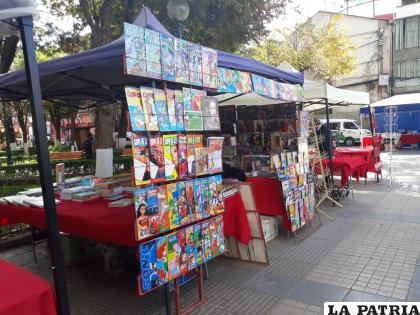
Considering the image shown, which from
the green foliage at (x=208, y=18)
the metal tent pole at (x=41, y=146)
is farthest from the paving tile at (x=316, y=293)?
the green foliage at (x=208, y=18)

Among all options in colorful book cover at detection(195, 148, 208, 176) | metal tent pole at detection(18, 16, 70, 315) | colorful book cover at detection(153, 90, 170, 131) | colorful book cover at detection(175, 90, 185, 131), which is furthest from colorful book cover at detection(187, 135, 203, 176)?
metal tent pole at detection(18, 16, 70, 315)

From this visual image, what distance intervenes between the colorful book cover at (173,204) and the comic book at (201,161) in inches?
12.3

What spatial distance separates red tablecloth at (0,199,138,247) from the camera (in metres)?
3.01

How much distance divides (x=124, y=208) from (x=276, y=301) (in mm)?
1735

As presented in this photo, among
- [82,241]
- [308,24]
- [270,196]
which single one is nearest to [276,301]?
[270,196]

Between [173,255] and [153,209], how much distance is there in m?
0.48

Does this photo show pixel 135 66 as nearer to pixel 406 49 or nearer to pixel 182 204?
pixel 182 204

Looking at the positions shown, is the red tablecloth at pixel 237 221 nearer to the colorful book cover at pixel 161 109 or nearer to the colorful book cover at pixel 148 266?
the colorful book cover at pixel 148 266

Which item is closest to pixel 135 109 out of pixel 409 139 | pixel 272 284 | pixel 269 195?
pixel 272 284

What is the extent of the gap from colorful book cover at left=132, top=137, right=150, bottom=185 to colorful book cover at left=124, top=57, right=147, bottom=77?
0.48m

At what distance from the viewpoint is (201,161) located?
324 centimetres

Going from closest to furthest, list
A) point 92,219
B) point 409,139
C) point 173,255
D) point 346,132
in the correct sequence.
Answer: point 173,255 < point 92,219 < point 409,139 < point 346,132

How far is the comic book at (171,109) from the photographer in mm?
2916

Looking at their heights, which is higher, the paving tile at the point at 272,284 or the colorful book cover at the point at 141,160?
the colorful book cover at the point at 141,160
